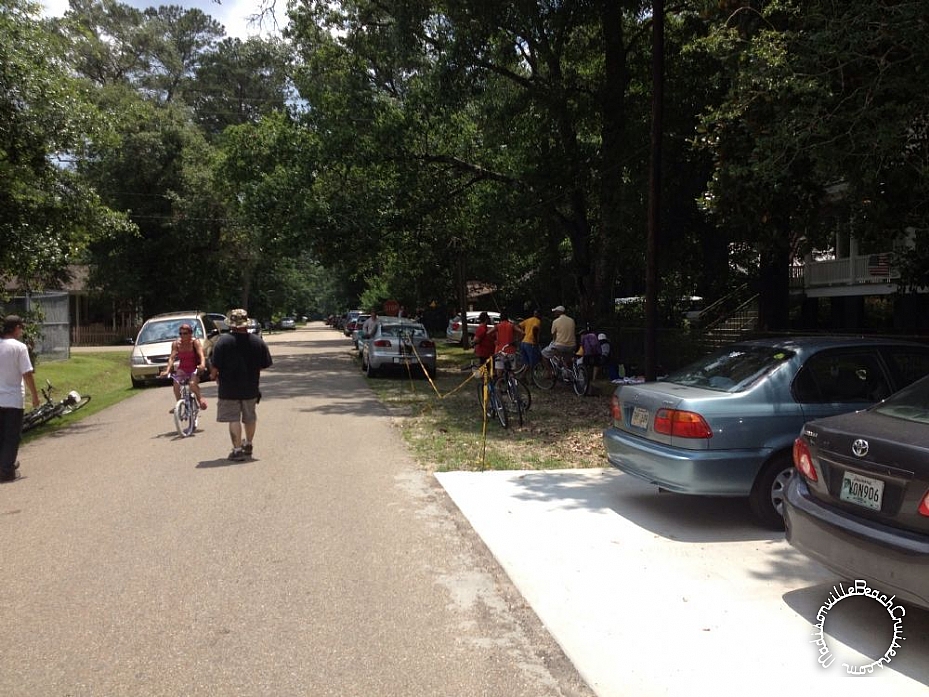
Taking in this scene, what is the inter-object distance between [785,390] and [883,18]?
15.0ft

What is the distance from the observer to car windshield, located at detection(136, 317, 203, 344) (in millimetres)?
20275

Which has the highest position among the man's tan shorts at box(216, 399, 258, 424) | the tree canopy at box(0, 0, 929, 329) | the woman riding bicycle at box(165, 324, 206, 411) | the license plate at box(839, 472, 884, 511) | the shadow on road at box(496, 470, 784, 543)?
the tree canopy at box(0, 0, 929, 329)

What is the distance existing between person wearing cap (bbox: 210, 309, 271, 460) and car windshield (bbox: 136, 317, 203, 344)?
1126 centimetres

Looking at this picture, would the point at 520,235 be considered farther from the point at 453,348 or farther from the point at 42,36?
the point at 42,36

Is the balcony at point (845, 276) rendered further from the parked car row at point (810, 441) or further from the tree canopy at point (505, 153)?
the parked car row at point (810, 441)

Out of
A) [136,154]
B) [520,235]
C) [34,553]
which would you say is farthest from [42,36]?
[136,154]

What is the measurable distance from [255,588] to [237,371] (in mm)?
4434

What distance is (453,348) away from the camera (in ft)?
115

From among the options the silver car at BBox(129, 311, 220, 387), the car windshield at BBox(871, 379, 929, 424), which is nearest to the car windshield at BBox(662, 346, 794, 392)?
the car windshield at BBox(871, 379, 929, 424)

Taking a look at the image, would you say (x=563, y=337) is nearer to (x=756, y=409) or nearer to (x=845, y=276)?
(x=756, y=409)

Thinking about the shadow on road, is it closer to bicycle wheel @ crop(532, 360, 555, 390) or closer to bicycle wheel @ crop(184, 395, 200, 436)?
bicycle wheel @ crop(184, 395, 200, 436)

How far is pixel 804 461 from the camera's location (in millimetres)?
4879

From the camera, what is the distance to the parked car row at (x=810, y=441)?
4078 mm

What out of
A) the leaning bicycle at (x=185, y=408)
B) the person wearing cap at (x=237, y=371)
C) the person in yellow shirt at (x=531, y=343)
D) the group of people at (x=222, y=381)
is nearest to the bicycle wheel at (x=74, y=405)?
the leaning bicycle at (x=185, y=408)
